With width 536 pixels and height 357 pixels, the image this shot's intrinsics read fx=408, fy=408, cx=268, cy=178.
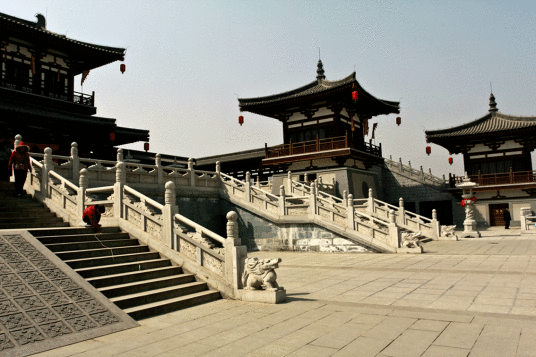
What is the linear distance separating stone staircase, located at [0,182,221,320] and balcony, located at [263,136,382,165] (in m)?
17.8

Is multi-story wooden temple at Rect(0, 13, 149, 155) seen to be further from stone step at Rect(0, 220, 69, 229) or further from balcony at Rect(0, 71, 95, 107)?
stone step at Rect(0, 220, 69, 229)

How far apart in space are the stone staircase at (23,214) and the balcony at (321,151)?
57.5 feet

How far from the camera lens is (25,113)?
743 inches

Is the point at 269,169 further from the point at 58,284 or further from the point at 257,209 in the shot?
the point at 58,284

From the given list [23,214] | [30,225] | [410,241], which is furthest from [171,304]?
[410,241]

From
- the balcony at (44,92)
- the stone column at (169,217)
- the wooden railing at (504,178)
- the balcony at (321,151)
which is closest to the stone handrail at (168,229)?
the stone column at (169,217)

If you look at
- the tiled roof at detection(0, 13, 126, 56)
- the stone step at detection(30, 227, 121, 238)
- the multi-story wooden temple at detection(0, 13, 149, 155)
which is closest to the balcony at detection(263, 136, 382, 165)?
the multi-story wooden temple at detection(0, 13, 149, 155)

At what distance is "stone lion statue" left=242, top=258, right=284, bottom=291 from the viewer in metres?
7.22

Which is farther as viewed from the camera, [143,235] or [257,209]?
[257,209]

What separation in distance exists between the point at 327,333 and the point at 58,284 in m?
4.17

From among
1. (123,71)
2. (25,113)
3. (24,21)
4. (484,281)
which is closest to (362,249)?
(484,281)

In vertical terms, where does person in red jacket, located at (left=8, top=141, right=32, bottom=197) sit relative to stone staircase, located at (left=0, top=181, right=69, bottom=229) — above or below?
above

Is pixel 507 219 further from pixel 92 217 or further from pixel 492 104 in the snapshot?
pixel 92 217

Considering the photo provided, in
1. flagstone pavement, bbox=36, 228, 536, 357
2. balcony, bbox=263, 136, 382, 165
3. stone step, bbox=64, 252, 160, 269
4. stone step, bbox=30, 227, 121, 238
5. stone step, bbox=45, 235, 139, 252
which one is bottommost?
flagstone pavement, bbox=36, 228, 536, 357
